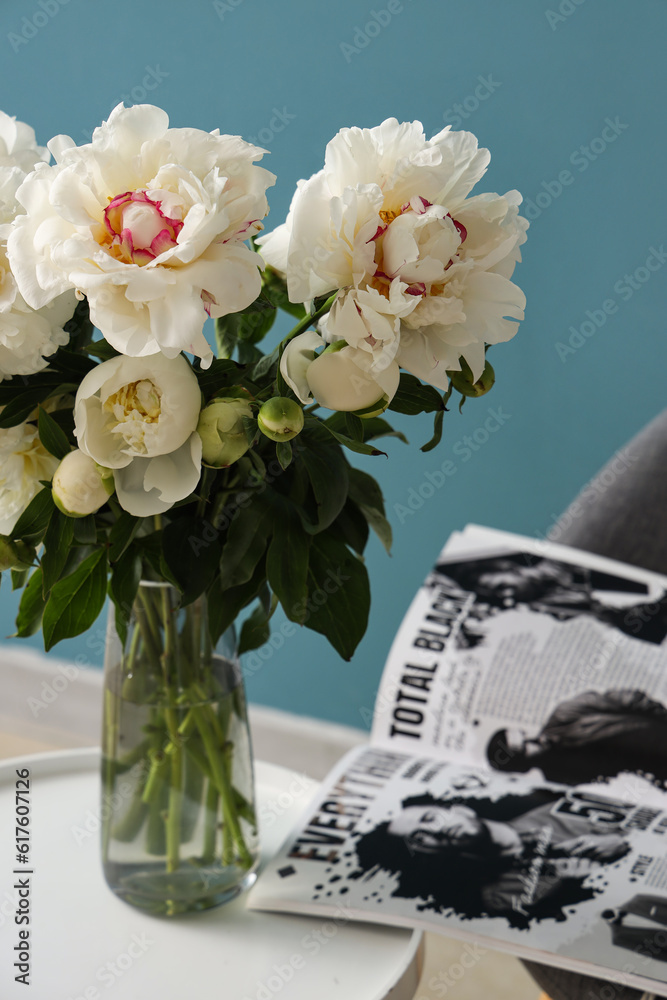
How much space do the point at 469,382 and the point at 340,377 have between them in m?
0.08

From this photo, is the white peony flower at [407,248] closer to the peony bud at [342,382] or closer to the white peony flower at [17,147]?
the peony bud at [342,382]

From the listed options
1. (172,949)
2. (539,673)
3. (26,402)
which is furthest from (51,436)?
(539,673)

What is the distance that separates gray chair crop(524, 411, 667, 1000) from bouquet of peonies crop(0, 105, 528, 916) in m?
0.51

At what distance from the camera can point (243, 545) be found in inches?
17.7

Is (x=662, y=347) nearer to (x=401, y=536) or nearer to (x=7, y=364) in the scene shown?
(x=401, y=536)

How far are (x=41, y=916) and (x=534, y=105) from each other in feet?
3.11

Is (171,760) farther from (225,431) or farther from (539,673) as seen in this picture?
(539,673)

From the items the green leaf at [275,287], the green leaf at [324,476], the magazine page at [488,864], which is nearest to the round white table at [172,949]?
the magazine page at [488,864]


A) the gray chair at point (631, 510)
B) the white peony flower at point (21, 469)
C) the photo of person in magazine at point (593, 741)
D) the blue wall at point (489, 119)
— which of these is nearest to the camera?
the white peony flower at point (21, 469)

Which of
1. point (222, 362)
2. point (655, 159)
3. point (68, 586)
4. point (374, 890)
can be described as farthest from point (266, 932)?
point (655, 159)

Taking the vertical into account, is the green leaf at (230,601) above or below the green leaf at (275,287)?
below

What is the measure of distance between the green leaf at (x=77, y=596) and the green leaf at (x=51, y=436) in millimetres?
86

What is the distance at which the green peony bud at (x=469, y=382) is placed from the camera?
395mm

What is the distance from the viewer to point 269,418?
35 centimetres
